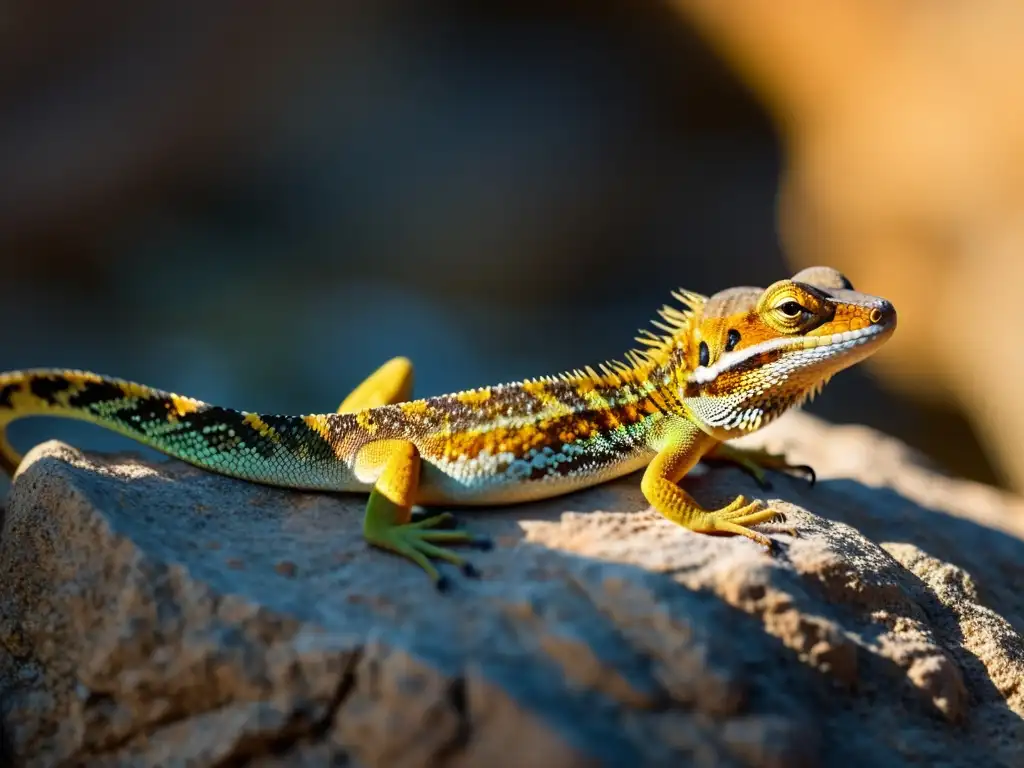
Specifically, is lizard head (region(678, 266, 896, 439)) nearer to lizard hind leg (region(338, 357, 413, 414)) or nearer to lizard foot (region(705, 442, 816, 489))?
lizard foot (region(705, 442, 816, 489))

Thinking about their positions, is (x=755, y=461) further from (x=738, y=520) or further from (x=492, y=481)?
(x=492, y=481)

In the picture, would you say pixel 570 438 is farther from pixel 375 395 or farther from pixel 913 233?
pixel 913 233

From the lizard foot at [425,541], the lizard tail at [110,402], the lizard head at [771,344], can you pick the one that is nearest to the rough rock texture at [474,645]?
the lizard foot at [425,541]

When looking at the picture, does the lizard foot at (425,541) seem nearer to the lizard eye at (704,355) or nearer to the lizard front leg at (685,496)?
the lizard front leg at (685,496)

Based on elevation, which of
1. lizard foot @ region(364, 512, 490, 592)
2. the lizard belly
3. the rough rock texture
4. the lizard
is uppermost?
the lizard

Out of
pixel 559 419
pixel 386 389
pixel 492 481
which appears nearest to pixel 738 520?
pixel 559 419

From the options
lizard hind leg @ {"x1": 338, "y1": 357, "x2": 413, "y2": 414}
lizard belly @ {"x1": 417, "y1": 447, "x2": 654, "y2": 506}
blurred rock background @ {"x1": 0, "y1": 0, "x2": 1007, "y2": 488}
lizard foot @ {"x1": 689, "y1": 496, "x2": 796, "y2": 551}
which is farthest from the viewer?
blurred rock background @ {"x1": 0, "y1": 0, "x2": 1007, "y2": 488}

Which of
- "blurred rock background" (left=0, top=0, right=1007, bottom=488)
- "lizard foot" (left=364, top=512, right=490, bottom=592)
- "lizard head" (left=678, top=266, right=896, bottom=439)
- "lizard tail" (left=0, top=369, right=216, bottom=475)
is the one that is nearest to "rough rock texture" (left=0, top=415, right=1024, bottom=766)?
"lizard foot" (left=364, top=512, right=490, bottom=592)
